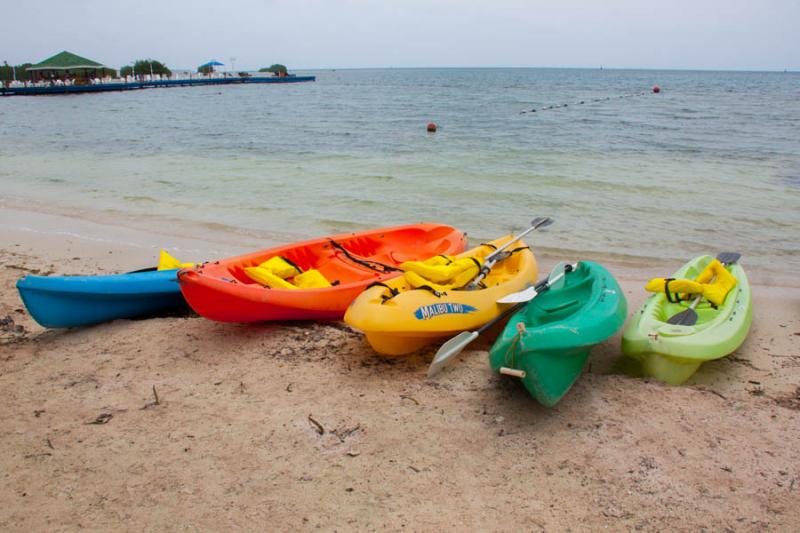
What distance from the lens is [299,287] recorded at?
14.9ft

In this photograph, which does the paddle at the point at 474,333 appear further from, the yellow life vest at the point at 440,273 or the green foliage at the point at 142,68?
the green foliage at the point at 142,68

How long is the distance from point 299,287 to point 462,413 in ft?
6.09

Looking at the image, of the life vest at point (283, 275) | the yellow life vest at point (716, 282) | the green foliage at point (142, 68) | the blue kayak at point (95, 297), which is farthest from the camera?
the green foliage at point (142, 68)

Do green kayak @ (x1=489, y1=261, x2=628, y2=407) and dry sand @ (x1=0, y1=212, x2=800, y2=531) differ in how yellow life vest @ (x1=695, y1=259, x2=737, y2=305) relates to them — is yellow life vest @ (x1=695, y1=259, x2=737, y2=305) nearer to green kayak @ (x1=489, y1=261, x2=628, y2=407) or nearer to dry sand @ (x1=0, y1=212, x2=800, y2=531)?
dry sand @ (x1=0, y1=212, x2=800, y2=531)

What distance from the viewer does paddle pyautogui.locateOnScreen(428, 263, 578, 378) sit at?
3467 millimetres

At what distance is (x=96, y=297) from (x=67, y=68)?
45473 mm

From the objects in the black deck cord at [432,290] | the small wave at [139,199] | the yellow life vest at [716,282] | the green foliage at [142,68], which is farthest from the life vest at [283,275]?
the green foliage at [142,68]

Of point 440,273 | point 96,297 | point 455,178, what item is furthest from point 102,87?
point 440,273

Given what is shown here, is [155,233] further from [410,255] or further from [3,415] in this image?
[3,415]

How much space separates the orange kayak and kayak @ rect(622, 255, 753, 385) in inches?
74.1

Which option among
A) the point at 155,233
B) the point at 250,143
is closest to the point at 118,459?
the point at 155,233

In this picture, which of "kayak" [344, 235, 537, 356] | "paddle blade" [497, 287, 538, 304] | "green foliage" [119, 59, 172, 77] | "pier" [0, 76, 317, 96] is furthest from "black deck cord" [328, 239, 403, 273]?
"green foliage" [119, 59, 172, 77]

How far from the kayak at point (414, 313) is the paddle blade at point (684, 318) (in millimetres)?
1103

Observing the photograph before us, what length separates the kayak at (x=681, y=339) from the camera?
3.54 m
